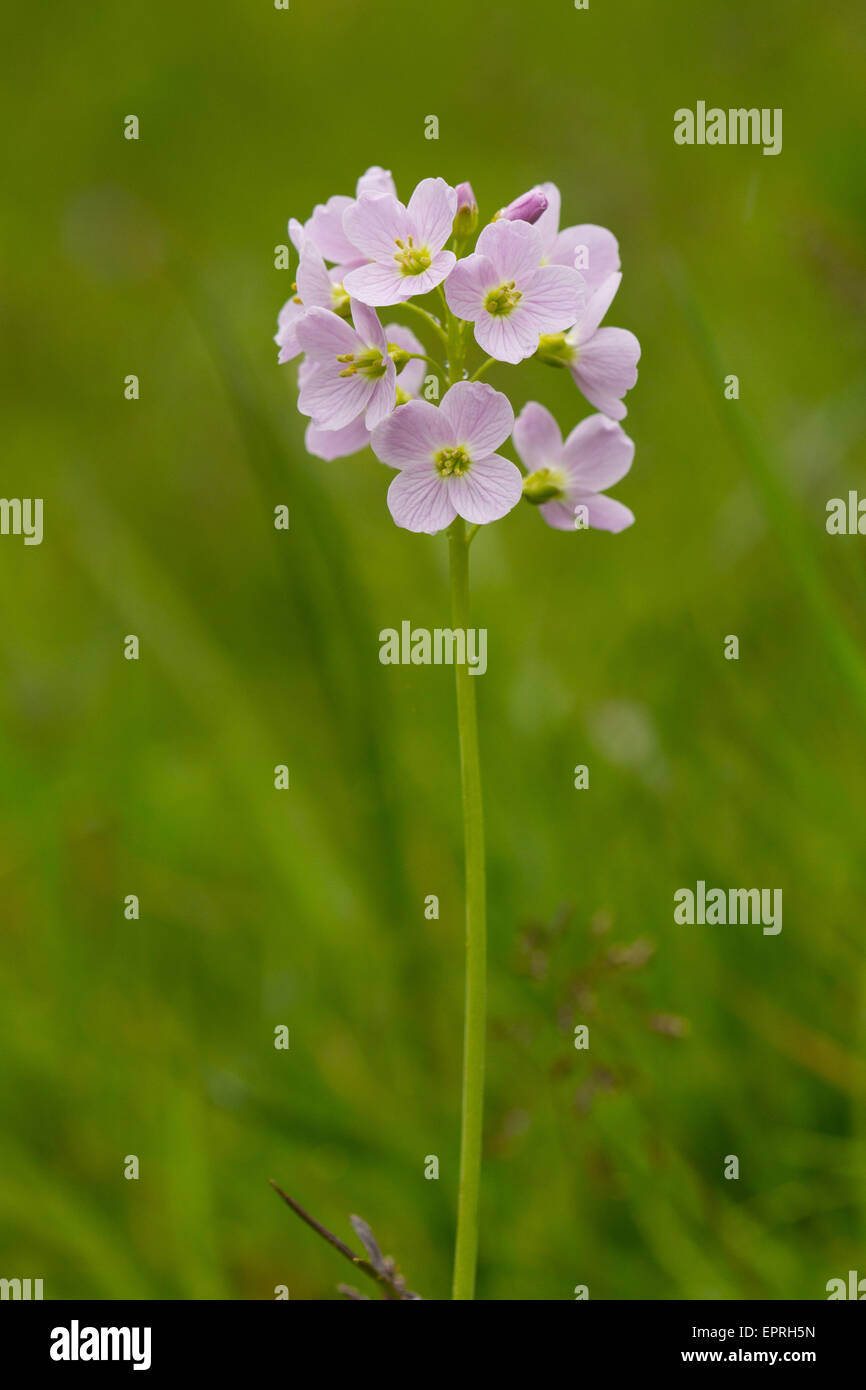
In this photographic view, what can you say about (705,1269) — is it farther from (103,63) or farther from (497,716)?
(103,63)

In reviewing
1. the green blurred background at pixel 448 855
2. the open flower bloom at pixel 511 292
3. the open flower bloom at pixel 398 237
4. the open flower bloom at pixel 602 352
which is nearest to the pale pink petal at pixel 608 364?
the open flower bloom at pixel 602 352

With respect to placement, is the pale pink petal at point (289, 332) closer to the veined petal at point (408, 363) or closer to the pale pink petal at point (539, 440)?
the veined petal at point (408, 363)

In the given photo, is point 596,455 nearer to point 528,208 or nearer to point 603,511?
point 603,511

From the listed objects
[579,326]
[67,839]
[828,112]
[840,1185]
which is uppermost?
[828,112]

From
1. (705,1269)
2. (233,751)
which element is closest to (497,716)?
(233,751)

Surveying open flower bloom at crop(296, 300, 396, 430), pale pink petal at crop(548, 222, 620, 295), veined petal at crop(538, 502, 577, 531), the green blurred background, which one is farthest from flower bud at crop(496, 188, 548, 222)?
the green blurred background

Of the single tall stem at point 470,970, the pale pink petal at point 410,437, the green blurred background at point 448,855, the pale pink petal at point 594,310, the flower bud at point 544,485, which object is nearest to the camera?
the single tall stem at point 470,970

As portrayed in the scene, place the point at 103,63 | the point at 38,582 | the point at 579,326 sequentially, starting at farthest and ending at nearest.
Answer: the point at 103,63
the point at 38,582
the point at 579,326

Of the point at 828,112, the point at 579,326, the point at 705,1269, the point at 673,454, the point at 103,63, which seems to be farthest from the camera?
the point at 103,63
